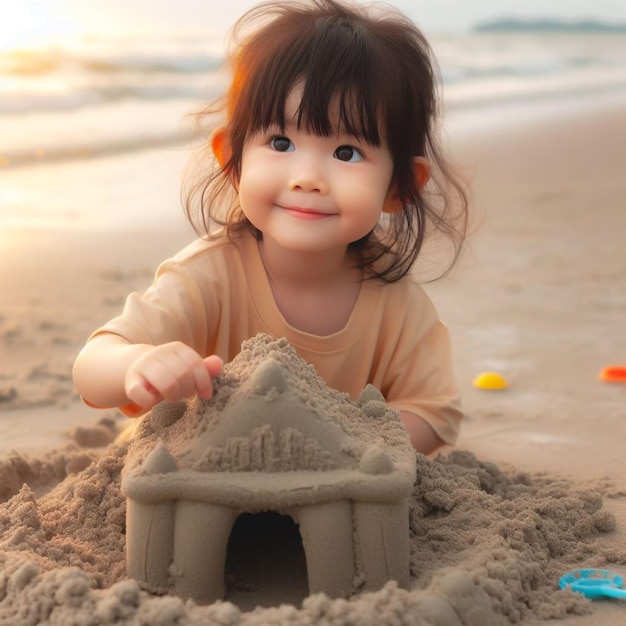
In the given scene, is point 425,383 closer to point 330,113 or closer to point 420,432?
point 420,432

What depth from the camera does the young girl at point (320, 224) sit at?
83.2 inches

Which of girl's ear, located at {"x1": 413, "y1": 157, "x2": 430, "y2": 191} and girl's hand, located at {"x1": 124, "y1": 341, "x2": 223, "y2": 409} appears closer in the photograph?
girl's hand, located at {"x1": 124, "y1": 341, "x2": 223, "y2": 409}

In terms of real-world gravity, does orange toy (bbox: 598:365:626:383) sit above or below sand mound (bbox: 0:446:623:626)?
below

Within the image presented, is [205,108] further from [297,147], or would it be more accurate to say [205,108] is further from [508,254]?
[508,254]

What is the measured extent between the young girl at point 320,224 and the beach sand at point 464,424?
29 cm

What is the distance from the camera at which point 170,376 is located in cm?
167

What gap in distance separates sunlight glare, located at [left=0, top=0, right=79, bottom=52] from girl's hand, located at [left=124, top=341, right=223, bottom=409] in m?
11.3

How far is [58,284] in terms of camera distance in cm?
419

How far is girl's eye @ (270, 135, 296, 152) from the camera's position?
2.15 meters

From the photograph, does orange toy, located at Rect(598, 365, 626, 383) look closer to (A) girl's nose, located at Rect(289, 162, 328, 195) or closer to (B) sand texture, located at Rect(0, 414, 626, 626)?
(B) sand texture, located at Rect(0, 414, 626, 626)

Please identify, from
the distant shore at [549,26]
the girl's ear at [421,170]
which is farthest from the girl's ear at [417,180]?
the distant shore at [549,26]

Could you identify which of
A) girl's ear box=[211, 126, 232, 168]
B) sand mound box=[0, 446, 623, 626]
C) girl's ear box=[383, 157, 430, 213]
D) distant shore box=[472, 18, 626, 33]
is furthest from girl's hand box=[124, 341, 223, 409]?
distant shore box=[472, 18, 626, 33]

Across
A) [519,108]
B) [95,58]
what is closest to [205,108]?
[519,108]

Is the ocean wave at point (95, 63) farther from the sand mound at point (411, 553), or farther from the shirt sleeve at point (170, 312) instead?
the sand mound at point (411, 553)
